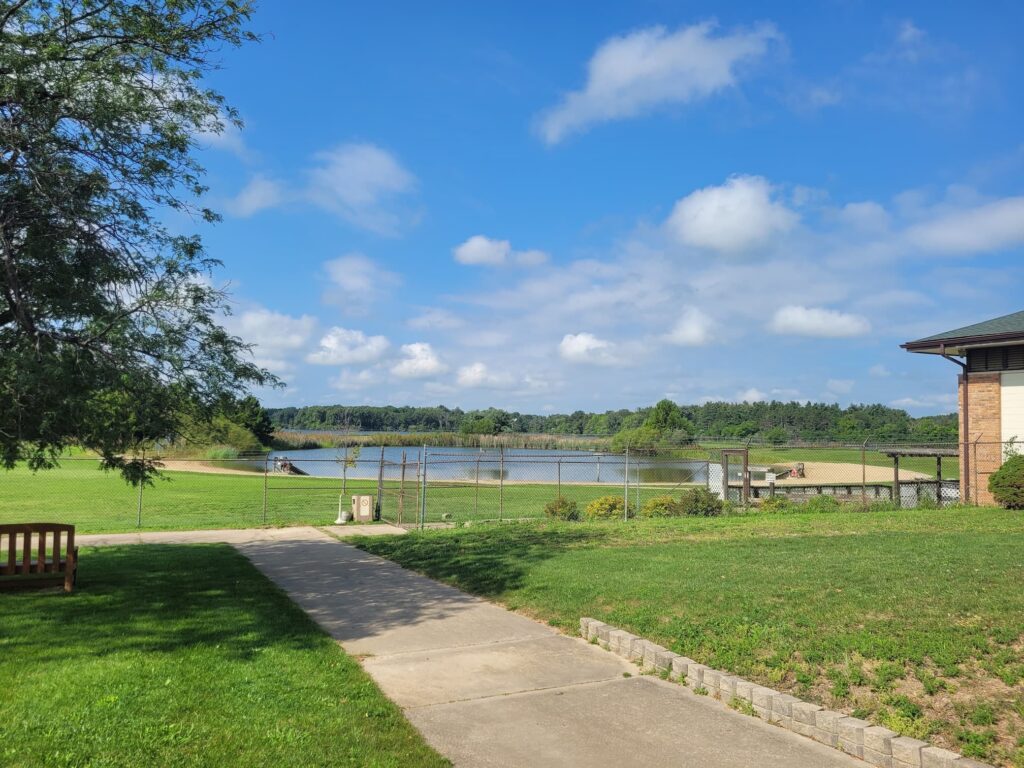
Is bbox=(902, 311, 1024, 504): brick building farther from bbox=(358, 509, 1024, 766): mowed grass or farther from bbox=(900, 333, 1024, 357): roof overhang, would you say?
bbox=(358, 509, 1024, 766): mowed grass

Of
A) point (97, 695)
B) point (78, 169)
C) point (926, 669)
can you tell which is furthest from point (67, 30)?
point (926, 669)

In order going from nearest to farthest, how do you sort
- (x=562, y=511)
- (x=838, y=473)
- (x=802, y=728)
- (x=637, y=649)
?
1. (x=802, y=728)
2. (x=637, y=649)
3. (x=562, y=511)
4. (x=838, y=473)

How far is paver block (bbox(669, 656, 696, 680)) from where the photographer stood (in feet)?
19.4

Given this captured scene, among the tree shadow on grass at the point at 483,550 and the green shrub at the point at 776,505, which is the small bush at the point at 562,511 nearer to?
the tree shadow on grass at the point at 483,550

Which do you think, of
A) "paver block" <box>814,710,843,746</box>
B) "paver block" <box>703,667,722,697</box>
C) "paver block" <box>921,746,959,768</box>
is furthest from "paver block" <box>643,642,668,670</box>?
"paver block" <box>921,746,959,768</box>

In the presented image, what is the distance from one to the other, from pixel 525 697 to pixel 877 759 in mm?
2376

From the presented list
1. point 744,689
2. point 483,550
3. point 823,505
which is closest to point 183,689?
point 744,689

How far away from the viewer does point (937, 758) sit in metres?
4.14

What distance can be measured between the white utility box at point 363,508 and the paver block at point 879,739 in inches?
618

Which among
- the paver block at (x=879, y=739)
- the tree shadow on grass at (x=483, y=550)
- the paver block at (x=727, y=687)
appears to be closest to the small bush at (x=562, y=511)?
the tree shadow on grass at (x=483, y=550)

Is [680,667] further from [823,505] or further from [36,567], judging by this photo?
[823,505]

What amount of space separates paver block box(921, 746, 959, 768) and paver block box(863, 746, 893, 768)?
0.62ft

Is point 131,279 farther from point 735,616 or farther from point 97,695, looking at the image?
point 735,616

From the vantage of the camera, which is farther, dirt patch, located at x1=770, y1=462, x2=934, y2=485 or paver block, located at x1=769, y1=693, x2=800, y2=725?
dirt patch, located at x1=770, y1=462, x2=934, y2=485
